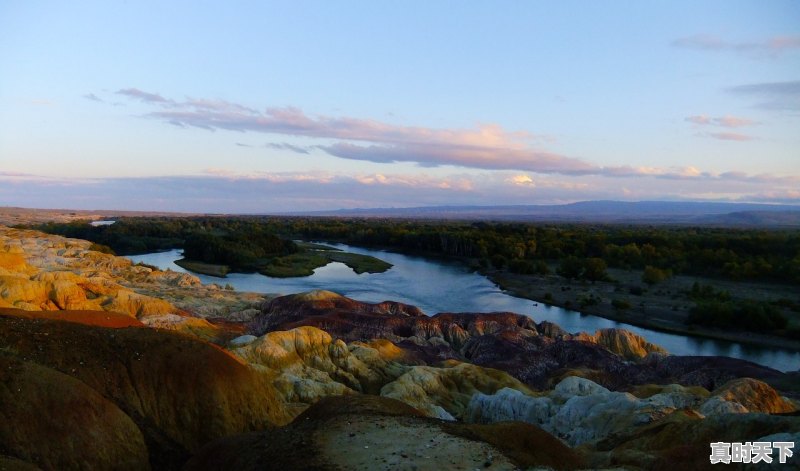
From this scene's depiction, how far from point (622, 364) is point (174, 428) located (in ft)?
108

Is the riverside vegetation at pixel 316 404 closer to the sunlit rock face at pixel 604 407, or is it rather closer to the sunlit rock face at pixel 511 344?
the sunlit rock face at pixel 604 407

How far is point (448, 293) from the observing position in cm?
7781

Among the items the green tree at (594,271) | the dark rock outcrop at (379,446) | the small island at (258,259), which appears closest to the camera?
the dark rock outcrop at (379,446)

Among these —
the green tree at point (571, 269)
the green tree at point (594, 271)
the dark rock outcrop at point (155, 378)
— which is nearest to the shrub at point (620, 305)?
the green tree at point (594, 271)

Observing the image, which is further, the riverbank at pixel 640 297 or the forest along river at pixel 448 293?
the riverbank at pixel 640 297

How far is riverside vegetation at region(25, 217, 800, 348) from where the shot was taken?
62188mm

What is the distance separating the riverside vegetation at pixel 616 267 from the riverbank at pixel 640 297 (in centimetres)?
13

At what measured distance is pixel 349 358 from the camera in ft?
109

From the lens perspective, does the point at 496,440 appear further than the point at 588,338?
No

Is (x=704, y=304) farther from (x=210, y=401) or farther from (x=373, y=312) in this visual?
(x=210, y=401)

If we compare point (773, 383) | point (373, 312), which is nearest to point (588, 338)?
point (773, 383)

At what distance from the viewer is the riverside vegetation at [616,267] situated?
62188mm

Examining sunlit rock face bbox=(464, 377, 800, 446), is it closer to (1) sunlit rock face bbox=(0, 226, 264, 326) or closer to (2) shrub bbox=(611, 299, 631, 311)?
(1) sunlit rock face bbox=(0, 226, 264, 326)

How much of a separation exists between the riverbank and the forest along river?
59.9 inches
